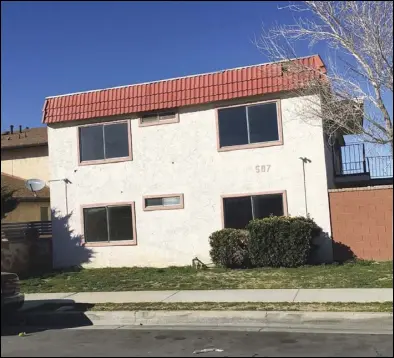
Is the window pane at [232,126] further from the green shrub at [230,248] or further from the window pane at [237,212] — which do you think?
the green shrub at [230,248]

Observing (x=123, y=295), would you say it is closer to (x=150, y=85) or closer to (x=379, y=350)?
(x=379, y=350)

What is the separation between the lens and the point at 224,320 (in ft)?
30.2

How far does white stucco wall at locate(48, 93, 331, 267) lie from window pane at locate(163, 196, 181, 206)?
257 millimetres

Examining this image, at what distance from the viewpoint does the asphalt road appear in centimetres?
691

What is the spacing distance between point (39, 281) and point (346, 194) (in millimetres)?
9430

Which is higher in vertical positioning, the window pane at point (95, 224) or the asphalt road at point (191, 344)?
the window pane at point (95, 224)

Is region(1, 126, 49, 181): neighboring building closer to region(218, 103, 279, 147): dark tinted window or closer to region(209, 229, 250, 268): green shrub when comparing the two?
region(218, 103, 279, 147): dark tinted window

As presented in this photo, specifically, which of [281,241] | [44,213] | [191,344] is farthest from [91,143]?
[191,344]

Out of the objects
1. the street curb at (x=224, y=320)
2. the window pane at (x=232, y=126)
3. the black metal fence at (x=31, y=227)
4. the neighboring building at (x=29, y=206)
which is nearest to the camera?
the street curb at (x=224, y=320)

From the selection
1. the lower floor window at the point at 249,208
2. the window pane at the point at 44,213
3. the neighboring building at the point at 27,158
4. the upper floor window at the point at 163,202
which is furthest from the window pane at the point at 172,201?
the neighboring building at the point at 27,158

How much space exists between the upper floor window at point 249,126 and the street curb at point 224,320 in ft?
26.3

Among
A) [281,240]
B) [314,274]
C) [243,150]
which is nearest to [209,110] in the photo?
[243,150]

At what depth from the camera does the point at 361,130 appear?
1386 cm

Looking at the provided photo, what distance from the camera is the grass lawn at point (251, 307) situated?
898cm
